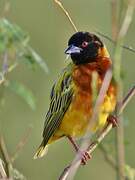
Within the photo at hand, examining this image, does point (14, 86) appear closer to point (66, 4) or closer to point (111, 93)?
point (111, 93)

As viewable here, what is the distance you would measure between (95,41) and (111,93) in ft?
2.25

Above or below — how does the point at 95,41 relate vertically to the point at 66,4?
above

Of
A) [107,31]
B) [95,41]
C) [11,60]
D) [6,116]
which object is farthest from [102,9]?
[11,60]

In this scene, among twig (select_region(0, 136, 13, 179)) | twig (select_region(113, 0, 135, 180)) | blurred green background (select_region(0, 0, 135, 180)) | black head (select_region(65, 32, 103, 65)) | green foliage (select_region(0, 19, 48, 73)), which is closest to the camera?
twig (select_region(113, 0, 135, 180))

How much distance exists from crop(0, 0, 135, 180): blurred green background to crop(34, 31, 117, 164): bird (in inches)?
130

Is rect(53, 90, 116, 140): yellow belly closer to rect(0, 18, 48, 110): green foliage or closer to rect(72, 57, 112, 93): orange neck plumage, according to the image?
rect(72, 57, 112, 93): orange neck plumage

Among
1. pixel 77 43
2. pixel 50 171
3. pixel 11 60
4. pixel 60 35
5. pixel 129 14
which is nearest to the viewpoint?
pixel 129 14

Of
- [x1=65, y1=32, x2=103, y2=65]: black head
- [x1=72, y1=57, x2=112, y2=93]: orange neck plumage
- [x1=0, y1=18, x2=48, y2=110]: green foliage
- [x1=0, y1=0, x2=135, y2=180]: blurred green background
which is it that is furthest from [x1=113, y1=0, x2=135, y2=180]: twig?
[x1=0, y1=0, x2=135, y2=180]: blurred green background

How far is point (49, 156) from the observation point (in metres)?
10.8

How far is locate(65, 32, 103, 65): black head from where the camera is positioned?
19.5ft

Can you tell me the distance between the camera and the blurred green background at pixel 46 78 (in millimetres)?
10070

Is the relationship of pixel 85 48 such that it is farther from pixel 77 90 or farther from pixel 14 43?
pixel 14 43

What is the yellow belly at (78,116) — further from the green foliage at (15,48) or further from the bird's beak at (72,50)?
the green foliage at (15,48)

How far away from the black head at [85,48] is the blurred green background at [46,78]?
11.0ft
